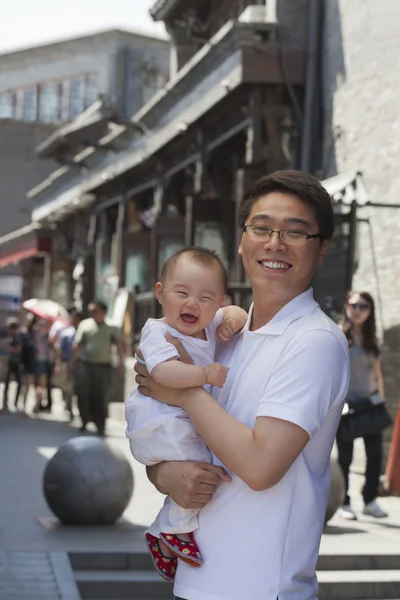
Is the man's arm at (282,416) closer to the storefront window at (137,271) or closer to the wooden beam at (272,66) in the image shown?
the wooden beam at (272,66)

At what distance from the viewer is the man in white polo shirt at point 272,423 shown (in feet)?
9.68

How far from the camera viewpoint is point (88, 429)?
62.4 feet

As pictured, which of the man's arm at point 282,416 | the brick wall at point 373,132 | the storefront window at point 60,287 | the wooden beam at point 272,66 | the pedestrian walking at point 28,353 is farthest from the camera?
the storefront window at point 60,287

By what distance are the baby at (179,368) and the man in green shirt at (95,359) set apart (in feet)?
45.4

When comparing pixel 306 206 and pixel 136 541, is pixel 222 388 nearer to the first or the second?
pixel 306 206

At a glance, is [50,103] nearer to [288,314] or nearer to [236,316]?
[236,316]

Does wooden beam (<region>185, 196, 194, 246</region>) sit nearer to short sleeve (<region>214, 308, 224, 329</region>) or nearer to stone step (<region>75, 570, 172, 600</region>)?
stone step (<region>75, 570, 172, 600</region>)

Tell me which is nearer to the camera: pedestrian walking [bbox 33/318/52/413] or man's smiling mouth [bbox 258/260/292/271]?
man's smiling mouth [bbox 258/260/292/271]

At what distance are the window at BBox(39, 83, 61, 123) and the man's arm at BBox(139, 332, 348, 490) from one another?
48.6 m

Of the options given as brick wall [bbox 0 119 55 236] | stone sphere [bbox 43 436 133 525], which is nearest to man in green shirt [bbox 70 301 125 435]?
stone sphere [bbox 43 436 133 525]

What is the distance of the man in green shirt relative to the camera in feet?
56.8

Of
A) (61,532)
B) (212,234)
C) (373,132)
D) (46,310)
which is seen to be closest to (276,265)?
(61,532)

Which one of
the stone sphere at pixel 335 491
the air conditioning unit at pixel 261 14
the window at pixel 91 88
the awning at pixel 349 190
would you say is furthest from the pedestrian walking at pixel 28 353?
the window at pixel 91 88

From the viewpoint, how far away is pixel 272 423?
2.93 m
